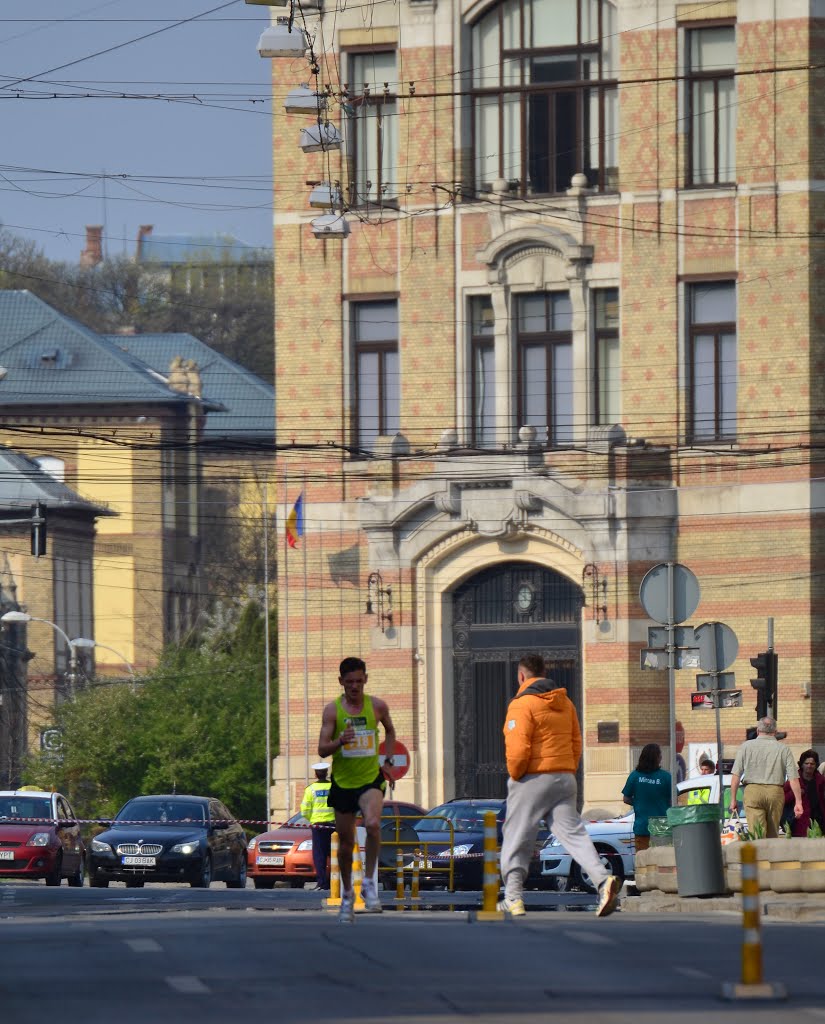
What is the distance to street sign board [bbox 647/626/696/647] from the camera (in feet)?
87.9

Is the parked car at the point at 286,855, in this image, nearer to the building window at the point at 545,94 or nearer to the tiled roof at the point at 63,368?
the building window at the point at 545,94

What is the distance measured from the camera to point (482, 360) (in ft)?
157

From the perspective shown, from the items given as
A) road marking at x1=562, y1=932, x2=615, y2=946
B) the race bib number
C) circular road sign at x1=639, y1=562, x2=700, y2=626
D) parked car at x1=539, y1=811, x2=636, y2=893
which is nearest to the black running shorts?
the race bib number

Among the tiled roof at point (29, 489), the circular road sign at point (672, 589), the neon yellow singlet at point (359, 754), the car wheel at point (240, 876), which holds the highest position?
the tiled roof at point (29, 489)

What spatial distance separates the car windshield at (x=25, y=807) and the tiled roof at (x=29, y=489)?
170 feet

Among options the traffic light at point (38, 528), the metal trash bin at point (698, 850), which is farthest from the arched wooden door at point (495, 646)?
the metal trash bin at point (698, 850)

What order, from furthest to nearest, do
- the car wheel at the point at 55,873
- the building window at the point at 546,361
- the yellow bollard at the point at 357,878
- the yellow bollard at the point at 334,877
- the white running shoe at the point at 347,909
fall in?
the building window at the point at 546,361 → the car wheel at the point at 55,873 → the yellow bollard at the point at 334,877 → the yellow bollard at the point at 357,878 → the white running shoe at the point at 347,909

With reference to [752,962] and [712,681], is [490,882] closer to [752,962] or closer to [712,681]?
[752,962]

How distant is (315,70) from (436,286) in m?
8.55

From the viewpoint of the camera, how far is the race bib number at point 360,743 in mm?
17703

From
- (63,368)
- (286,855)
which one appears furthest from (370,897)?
(63,368)

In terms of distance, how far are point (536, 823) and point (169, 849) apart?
18722 millimetres

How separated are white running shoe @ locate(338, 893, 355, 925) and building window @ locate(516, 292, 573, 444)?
98.0ft

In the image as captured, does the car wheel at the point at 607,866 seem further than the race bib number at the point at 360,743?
Yes
